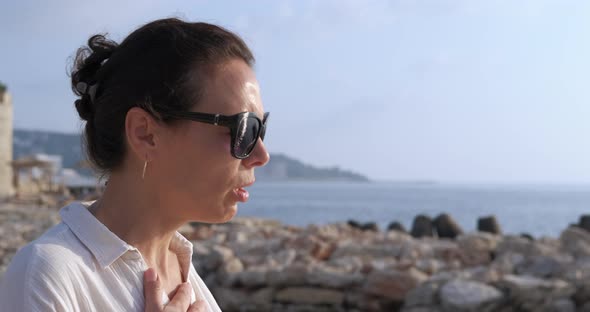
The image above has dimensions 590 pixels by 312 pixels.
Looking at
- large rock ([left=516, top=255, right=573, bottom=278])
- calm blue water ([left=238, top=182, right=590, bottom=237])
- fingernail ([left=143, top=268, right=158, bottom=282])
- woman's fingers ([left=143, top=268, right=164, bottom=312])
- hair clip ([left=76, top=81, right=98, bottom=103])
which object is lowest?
calm blue water ([left=238, top=182, right=590, bottom=237])

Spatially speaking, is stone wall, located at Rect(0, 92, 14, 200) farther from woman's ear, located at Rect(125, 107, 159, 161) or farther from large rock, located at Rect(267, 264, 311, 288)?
woman's ear, located at Rect(125, 107, 159, 161)

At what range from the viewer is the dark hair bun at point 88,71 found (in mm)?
1724

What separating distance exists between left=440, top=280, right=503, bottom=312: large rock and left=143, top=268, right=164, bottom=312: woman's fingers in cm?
557

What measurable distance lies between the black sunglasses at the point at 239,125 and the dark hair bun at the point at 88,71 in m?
0.25

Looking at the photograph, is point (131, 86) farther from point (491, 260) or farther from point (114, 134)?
point (491, 260)

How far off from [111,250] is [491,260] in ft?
27.8

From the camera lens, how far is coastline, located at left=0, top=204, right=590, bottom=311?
6.85 m

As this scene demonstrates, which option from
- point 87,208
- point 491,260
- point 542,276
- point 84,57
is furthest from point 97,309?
point 491,260

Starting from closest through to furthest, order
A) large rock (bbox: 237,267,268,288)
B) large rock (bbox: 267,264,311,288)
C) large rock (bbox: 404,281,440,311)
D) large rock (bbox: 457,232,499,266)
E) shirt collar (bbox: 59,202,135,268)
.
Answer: shirt collar (bbox: 59,202,135,268), large rock (bbox: 404,281,440,311), large rock (bbox: 267,264,311,288), large rock (bbox: 237,267,268,288), large rock (bbox: 457,232,499,266)

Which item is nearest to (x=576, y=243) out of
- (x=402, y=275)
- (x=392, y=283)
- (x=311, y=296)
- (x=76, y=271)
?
(x=402, y=275)

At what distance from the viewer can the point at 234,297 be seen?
8109 mm

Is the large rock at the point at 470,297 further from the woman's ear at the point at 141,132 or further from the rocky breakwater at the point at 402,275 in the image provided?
the woman's ear at the point at 141,132

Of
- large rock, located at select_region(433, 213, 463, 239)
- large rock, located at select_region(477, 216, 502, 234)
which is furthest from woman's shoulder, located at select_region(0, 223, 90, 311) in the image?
large rock, located at select_region(477, 216, 502, 234)

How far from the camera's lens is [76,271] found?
4.77ft
